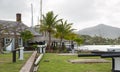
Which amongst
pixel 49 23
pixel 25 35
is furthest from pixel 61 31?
pixel 25 35

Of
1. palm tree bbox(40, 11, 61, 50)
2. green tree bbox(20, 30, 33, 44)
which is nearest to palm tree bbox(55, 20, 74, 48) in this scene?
palm tree bbox(40, 11, 61, 50)

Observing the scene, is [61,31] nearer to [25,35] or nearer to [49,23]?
[49,23]

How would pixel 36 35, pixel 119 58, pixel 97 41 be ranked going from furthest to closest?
1. pixel 97 41
2. pixel 36 35
3. pixel 119 58

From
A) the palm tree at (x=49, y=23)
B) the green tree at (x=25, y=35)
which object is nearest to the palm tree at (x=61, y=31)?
the palm tree at (x=49, y=23)

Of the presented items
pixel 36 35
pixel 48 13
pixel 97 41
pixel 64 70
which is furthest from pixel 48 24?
pixel 97 41

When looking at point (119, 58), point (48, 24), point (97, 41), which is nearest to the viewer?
point (119, 58)

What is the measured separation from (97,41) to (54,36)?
3906 cm

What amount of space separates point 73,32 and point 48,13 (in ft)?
23.9

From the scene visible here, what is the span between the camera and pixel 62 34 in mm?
45938

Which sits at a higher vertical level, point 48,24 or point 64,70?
point 48,24

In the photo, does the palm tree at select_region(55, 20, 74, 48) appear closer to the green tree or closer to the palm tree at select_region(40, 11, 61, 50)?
the palm tree at select_region(40, 11, 61, 50)

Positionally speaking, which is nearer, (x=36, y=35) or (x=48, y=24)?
(x=48, y=24)

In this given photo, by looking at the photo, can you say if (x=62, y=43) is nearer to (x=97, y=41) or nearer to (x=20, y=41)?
(x=20, y=41)

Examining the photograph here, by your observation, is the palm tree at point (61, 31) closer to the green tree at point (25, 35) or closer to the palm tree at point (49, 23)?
the palm tree at point (49, 23)
